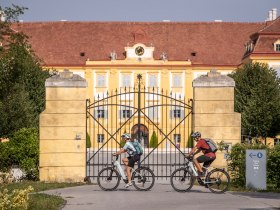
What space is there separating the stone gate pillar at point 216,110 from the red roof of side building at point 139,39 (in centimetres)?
5884

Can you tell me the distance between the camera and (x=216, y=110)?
22859mm

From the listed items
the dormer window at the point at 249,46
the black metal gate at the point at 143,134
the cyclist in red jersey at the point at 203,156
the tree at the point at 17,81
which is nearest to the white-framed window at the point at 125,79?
the black metal gate at the point at 143,134

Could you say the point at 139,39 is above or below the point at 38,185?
above

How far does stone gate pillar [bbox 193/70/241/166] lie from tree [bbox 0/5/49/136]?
38.5 ft

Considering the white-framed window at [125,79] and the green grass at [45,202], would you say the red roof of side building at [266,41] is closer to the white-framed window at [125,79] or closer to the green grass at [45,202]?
the white-framed window at [125,79]

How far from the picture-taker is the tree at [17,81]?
33.6 m

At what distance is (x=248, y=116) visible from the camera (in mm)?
54625

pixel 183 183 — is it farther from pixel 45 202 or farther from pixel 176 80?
pixel 176 80

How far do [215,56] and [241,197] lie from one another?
66.4m

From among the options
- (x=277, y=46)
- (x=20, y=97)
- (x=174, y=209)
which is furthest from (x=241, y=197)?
(x=277, y=46)

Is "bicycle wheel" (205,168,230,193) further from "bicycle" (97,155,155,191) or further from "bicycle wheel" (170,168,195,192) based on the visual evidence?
"bicycle" (97,155,155,191)

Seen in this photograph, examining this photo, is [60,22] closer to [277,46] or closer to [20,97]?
[277,46]

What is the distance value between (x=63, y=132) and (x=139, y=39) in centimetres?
6144

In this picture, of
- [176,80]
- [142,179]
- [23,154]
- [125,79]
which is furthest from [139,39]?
[142,179]
